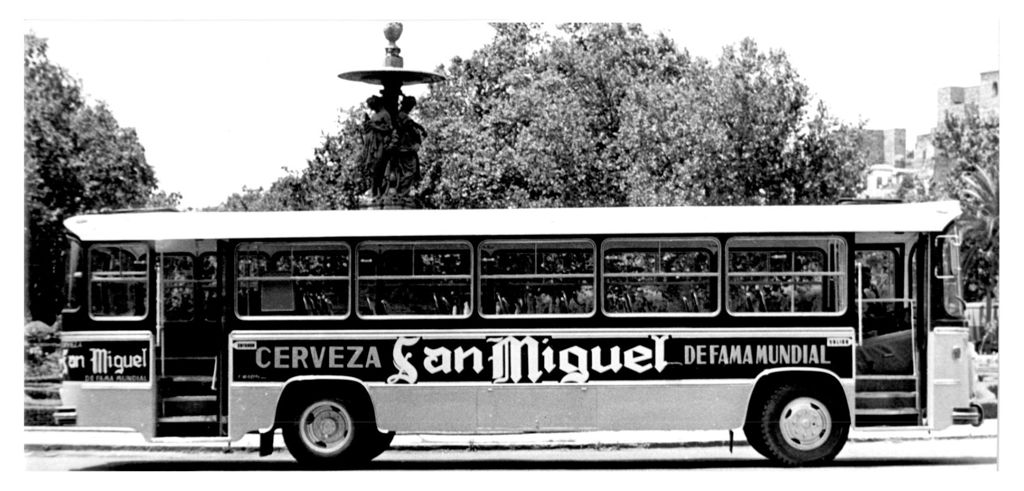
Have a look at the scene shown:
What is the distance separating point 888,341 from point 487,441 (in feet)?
17.2

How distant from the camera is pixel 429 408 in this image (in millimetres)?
Result: 13680

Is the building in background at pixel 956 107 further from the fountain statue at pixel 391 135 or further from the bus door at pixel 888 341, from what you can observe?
the bus door at pixel 888 341

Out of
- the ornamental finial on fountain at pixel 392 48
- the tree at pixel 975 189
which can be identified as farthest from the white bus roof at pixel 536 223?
the tree at pixel 975 189

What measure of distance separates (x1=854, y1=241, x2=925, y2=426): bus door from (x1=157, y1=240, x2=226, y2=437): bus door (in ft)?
21.3

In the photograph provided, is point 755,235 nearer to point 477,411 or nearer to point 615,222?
point 615,222

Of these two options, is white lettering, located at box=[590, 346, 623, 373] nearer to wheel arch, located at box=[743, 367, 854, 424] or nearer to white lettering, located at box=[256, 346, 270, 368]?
wheel arch, located at box=[743, 367, 854, 424]

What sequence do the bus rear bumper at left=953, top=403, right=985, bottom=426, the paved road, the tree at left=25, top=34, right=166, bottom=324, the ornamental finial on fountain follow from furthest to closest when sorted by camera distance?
1. the tree at left=25, top=34, right=166, bottom=324
2. the ornamental finial on fountain
3. the paved road
4. the bus rear bumper at left=953, top=403, right=985, bottom=426

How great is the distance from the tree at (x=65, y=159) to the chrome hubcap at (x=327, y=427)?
744cm

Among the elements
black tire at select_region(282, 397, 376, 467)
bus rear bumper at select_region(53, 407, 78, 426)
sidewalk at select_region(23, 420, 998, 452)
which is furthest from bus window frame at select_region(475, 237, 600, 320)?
bus rear bumper at select_region(53, 407, 78, 426)

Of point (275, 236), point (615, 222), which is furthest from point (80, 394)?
point (615, 222)

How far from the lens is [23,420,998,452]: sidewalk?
15695 millimetres

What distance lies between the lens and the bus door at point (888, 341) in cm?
1366

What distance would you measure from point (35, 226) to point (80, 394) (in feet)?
24.6

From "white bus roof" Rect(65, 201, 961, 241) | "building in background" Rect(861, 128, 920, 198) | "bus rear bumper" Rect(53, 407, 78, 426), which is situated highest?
"building in background" Rect(861, 128, 920, 198)
